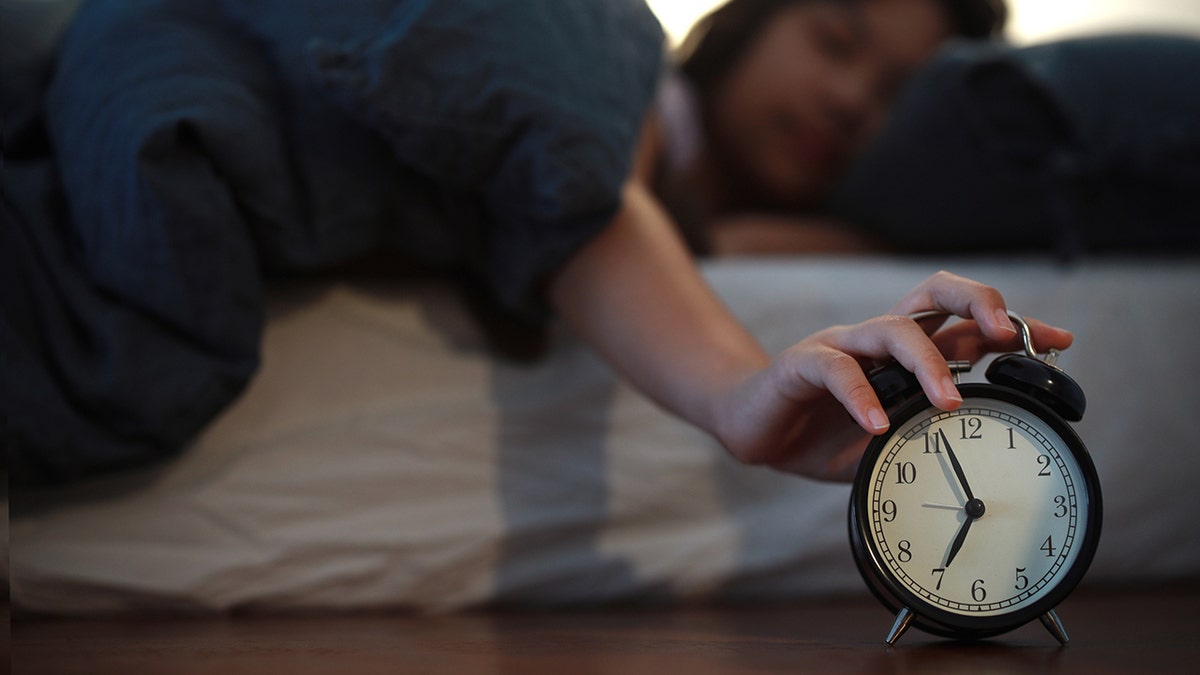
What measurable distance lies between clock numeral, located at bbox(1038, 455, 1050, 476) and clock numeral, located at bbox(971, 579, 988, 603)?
0.25 ft

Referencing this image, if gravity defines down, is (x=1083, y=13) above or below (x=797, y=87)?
below

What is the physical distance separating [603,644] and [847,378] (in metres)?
0.23

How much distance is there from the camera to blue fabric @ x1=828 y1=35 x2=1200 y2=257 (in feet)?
3.63

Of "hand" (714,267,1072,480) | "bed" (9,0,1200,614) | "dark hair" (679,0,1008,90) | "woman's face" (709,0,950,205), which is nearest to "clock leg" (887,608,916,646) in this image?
"hand" (714,267,1072,480)

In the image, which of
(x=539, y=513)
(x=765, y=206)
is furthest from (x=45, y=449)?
(x=765, y=206)

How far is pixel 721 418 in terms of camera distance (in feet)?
2.24

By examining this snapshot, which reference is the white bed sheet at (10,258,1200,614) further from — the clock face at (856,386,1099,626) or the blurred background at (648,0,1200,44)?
the blurred background at (648,0,1200,44)

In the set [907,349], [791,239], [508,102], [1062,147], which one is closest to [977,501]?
[907,349]

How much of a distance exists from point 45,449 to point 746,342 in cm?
56

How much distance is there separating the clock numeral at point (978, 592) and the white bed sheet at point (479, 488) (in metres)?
0.34

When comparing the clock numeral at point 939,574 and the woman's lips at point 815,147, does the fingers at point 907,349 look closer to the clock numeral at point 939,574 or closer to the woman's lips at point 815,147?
the clock numeral at point 939,574

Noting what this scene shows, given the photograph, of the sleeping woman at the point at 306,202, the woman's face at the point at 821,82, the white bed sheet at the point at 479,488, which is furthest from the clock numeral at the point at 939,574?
the woman's face at the point at 821,82

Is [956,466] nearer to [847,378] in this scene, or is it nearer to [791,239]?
[847,378]

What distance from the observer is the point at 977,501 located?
22.8 inches
